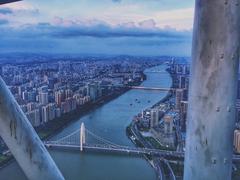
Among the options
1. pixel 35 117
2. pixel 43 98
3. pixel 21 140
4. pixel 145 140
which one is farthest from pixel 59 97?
pixel 21 140

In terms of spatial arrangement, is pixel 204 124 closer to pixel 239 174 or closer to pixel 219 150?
pixel 219 150

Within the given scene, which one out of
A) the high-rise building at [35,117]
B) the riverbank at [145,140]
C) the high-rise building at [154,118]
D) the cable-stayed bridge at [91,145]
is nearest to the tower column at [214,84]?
the riverbank at [145,140]

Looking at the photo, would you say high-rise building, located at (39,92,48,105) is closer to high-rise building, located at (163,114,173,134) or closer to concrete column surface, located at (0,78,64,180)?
high-rise building, located at (163,114,173,134)

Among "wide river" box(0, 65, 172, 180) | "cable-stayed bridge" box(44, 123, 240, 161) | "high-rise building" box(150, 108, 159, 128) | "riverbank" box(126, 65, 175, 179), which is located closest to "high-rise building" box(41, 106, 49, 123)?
"cable-stayed bridge" box(44, 123, 240, 161)

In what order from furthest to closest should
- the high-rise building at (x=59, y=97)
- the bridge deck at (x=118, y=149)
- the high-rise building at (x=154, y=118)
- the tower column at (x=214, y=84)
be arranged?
the high-rise building at (x=59, y=97)
the high-rise building at (x=154, y=118)
the bridge deck at (x=118, y=149)
the tower column at (x=214, y=84)

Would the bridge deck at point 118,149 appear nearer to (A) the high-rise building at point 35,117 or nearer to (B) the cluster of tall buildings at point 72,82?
(A) the high-rise building at point 35,117

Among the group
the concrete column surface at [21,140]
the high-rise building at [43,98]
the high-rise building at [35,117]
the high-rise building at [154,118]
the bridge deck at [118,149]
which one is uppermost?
the concrete column surface at [21,140]

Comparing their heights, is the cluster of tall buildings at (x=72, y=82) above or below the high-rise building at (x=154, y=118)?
above
